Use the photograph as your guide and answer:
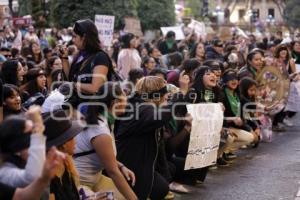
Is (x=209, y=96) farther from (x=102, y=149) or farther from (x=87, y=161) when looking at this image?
(x=102, y=149)

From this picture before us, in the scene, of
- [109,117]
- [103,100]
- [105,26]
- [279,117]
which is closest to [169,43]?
[105,26]

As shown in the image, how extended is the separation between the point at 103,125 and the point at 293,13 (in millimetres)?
52156

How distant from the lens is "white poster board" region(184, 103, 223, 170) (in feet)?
26.2

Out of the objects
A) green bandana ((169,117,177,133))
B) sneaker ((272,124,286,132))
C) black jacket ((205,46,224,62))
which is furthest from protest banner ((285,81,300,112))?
green bandana ((169,117,177,133))

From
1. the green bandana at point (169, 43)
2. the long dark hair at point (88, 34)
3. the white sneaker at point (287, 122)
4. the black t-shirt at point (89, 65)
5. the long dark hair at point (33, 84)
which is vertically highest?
the long dark hair at point (88, 34)

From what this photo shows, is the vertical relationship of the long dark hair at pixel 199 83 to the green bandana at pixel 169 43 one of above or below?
above

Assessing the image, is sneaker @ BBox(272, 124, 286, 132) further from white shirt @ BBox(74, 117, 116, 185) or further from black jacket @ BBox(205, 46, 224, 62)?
white shirt @ BBox(74, 117, 116, 185)

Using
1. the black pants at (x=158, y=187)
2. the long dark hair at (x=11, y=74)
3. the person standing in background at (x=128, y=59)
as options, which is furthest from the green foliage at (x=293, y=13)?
the black pants at (x=158, y=187)

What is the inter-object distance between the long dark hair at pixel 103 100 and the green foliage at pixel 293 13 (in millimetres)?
51025

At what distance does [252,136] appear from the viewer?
10125mm

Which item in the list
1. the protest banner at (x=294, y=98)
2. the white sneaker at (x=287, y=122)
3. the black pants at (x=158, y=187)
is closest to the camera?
the black pants at (x=158, y=187)

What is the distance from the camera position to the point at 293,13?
183 feet

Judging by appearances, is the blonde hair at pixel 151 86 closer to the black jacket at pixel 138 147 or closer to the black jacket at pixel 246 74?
the black jacket at pixel 138 147

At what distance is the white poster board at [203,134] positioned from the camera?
314 inches
